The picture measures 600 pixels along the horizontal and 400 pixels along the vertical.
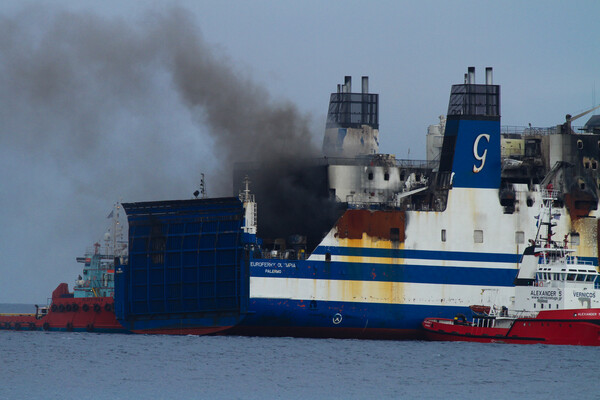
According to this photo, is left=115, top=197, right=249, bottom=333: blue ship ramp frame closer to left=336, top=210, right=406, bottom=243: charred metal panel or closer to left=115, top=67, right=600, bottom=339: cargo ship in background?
left=115, top=67, right=600, bottom=339: cargo ship in background

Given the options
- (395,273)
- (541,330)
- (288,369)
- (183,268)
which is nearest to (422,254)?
(395,273)

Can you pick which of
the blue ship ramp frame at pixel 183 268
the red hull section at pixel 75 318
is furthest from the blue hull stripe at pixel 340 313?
the red hull section at pixel 75 318

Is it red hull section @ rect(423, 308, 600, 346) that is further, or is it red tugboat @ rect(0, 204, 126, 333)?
red tugboat @ rect(0, 204, 126, 333)

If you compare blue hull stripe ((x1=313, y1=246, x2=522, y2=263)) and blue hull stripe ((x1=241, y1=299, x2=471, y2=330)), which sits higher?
blue hull stripe ((x1=313, y1=246, x2=522, y2=263))

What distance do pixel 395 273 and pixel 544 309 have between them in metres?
8.17

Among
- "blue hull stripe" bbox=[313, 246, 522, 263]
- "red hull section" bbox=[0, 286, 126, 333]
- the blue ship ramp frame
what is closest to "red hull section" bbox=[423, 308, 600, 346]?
"blue hull stripe" bbox=[313, 246, 522, 263]

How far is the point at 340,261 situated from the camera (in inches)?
2704

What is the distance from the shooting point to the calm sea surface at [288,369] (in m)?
49.2

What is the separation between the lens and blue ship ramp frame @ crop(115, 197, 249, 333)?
68.2 meters

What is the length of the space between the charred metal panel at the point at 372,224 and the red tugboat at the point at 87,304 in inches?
615

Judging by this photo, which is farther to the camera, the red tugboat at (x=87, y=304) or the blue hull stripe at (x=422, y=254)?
the red tugboat at (x=87, y=304)

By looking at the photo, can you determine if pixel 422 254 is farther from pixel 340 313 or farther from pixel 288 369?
pixel 288 369

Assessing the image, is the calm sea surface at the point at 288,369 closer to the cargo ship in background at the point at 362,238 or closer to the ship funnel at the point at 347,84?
the cargo ship in background at the point at 362,238

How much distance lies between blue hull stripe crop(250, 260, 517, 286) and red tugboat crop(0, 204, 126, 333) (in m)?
13.3
